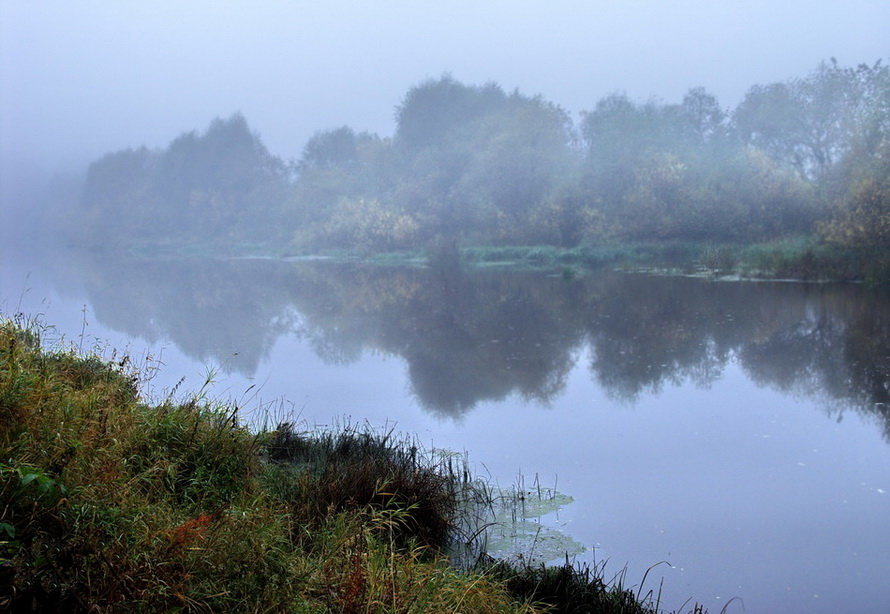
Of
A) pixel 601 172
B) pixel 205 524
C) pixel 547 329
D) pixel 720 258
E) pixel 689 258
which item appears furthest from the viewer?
pixel 601 172

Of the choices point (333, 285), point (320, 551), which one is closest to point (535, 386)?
point (320, 551)

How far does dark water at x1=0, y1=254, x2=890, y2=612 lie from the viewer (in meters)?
6.30

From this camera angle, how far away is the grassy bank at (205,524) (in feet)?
12.4

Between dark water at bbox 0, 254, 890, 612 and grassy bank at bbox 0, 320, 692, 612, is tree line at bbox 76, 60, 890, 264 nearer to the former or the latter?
dark water at bbox 0, 254, 890, 612

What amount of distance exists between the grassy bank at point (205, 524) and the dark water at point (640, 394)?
4.11 feet

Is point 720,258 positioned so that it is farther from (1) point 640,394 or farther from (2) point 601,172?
(1) point 640,394

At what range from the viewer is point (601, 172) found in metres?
43.0

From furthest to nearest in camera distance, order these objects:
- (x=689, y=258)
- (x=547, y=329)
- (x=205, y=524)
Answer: (x=689, y=258)
(x=547, y=329)
(x=205, y=524)

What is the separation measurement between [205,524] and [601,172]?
40789mm

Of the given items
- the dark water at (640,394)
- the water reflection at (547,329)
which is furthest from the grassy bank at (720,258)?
the dark water at (640,394)

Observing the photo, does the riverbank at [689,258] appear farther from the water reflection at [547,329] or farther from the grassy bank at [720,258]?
the water reflection at [547,329]

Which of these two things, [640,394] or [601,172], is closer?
[640,394]

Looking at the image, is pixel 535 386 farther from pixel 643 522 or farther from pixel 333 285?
pixel 333 285

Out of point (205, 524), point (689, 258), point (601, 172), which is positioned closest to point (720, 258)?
point (689, 258)
